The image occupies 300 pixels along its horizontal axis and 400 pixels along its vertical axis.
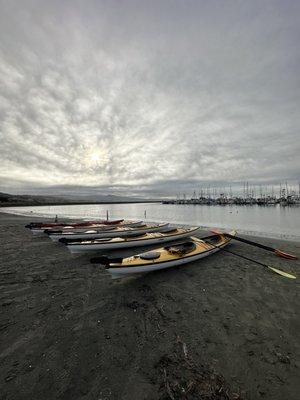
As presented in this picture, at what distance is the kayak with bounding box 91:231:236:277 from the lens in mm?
7262

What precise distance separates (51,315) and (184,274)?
5.38 metres

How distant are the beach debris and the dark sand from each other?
2cm

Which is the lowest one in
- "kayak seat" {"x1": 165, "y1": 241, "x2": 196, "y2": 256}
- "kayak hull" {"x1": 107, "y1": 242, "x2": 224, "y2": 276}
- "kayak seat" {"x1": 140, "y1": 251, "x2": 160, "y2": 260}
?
"kayak hull" {"x1": 107, "y1": 242, "x2": 224, "y2": 276}

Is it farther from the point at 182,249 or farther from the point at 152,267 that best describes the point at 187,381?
the point at 182,249

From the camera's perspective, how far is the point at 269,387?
3.55 meters

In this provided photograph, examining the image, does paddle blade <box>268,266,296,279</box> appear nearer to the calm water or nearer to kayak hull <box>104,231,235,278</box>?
kayak hull <box>104,231,235,278</box>

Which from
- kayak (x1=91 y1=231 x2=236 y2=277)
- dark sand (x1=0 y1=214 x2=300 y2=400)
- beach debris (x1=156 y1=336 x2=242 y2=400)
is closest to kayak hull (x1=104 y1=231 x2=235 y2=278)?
kayak (x1=91 y1=231 x2=236 y2=277)

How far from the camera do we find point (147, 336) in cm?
482

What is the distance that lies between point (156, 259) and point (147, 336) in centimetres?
370

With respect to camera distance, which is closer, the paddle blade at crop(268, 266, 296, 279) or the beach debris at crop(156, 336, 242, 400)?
the beach debris at crop(156, 336, 242, 400)

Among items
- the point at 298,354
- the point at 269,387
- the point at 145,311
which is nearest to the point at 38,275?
the point at 145,311

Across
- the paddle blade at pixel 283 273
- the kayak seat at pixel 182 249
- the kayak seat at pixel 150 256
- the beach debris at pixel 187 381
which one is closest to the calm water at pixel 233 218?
the paddle blade at pixel 283 273

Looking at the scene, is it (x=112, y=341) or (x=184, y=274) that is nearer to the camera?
(x=112, y=341)

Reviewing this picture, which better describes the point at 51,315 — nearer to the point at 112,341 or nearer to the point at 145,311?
the point at 112,341
